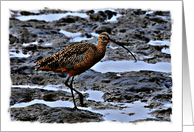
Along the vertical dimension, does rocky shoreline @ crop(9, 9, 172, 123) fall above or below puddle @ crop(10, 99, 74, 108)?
above

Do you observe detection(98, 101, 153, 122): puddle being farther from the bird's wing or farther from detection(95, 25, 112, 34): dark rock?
detection(95, 25, 112, 34): dark rock

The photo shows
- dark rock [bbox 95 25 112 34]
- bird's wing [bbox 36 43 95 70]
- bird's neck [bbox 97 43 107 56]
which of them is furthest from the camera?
dark rock [bbox 95 25 112 34]

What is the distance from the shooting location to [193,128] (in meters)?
6.95

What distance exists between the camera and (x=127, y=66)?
992 cm

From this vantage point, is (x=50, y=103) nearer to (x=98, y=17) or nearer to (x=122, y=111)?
(x=122, y=111)

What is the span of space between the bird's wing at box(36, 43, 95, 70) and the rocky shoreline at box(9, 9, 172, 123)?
2.45ft

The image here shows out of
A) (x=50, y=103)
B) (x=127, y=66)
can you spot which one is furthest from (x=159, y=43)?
(x=50, y=103)

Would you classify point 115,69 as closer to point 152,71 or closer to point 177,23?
point 152,71

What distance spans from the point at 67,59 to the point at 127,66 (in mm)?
2489

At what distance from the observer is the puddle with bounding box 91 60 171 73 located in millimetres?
9695

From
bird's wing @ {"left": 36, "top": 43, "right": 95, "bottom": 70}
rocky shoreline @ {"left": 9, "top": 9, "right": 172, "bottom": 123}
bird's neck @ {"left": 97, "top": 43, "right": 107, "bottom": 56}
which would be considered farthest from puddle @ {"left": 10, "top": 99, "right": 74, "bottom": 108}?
bird's neck @ {"left": 97, "top": 43, "right": 107, "bottom": 56}

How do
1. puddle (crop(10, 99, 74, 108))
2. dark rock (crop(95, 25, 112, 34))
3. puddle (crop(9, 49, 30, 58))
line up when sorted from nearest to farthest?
puddle (crop(10, 99, 74, 108))
puddle (crop(9, 49, 30, 58))
dark rock (crop(95, 25, 112, 34))

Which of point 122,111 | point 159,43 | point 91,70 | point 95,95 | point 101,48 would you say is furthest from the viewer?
point 159,43
